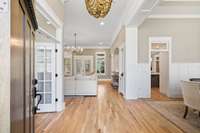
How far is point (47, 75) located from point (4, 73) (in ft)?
16.5

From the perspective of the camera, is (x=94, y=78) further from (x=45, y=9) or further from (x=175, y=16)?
(x=45, y=9)

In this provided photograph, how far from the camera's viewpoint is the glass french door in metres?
5.78

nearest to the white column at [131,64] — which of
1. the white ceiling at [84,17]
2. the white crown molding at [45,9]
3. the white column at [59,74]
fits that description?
the white ceiling at [84,17]

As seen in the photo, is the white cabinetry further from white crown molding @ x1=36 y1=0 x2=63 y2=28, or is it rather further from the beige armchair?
the beige armchair

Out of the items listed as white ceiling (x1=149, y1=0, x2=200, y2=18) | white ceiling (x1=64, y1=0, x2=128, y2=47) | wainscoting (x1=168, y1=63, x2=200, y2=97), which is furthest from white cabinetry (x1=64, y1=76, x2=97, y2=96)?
white ceiling (x1=149, y1=0, x2=200, y2=18)

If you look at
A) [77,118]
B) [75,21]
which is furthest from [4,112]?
[75,21]

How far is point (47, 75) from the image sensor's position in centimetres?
583

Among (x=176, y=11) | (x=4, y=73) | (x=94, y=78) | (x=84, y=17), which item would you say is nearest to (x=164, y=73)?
(x=176, y=11)

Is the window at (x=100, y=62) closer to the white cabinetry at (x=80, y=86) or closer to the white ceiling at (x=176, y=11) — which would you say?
the white cabinetry at (x=80, y=86)

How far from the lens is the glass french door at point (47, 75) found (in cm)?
578

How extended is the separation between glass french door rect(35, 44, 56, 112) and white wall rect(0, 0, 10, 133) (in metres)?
4.99

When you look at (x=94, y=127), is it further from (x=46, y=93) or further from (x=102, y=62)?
(x=102, y=62)

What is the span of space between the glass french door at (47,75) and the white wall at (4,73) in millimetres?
4986

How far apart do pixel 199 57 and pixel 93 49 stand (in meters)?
11.7
